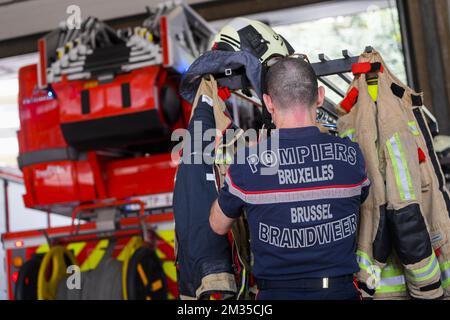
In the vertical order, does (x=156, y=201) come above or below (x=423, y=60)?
below

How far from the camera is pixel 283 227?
200 centimetres

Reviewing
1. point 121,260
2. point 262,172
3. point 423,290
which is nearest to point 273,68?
point 262,172

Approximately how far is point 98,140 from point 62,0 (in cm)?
235

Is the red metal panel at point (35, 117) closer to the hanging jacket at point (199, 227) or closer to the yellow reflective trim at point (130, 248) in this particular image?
the yellow reflective trim at point (130, 248)

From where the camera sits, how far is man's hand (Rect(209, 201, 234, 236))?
84.5 inches

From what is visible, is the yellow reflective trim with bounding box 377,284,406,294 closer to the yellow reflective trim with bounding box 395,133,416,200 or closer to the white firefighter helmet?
the yellow reflective trim with bounding box 395,133,416,200

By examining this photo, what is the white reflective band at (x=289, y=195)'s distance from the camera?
1.99 m

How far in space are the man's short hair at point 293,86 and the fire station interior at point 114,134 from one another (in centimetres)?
102

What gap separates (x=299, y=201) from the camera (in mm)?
1993

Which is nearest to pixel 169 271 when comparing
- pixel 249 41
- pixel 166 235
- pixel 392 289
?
pixel 166 235

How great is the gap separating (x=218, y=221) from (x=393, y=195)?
635mm

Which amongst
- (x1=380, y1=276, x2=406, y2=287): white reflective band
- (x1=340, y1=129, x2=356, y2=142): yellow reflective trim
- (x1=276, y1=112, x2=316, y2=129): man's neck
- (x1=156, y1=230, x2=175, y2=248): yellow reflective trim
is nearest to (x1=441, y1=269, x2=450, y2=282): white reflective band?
(x1=380, y1=276, x2=406, y2=287): white reflective band

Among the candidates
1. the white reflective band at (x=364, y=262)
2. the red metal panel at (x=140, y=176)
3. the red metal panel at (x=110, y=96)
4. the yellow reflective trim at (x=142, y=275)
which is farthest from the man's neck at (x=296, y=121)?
the red metal panel at (x=140, y=176)
